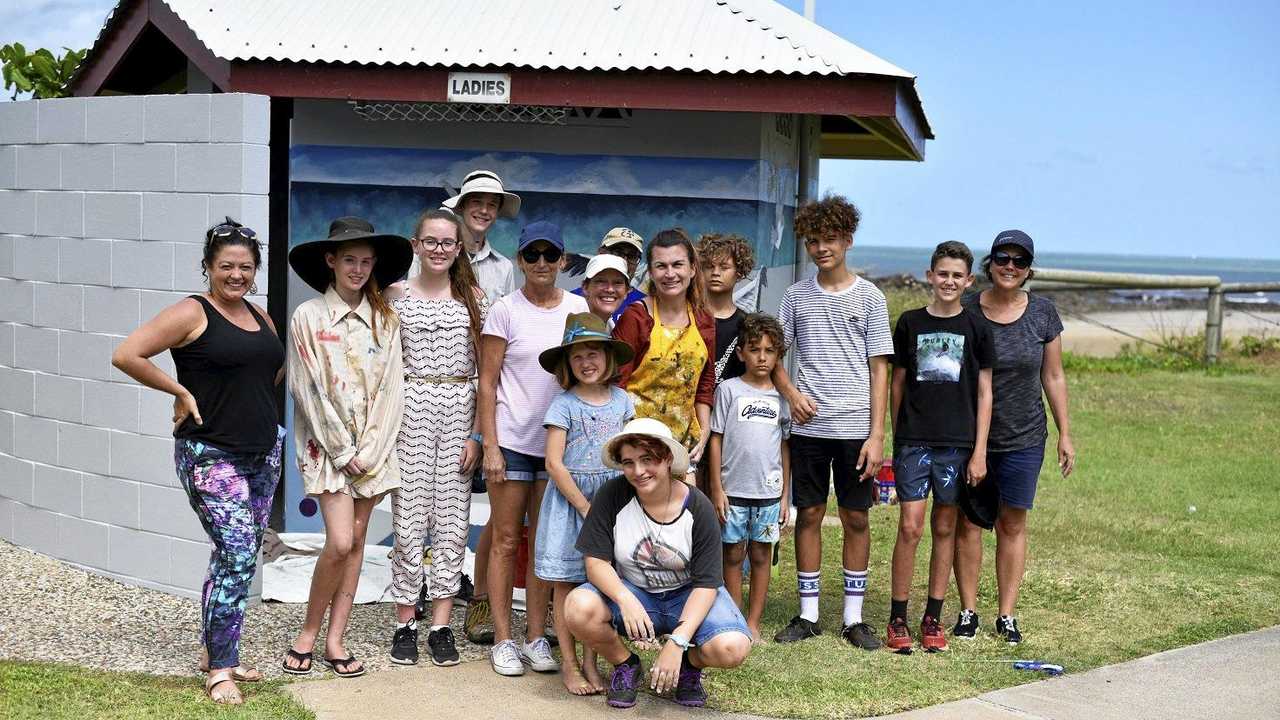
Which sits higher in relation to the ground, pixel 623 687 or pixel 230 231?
pixel 230 231

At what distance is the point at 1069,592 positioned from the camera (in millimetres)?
7406

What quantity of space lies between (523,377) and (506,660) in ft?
3.63

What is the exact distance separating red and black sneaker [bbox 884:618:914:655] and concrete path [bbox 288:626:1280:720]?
0.70 metres

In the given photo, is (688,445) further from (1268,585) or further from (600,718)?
(1268,585)

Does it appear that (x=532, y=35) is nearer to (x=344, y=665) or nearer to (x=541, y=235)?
(x=541, y=235)

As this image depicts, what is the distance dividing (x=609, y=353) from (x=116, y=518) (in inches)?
109

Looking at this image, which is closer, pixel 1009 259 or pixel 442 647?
pixel 442 647

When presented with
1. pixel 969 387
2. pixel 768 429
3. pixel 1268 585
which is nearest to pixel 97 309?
pixel 768 429

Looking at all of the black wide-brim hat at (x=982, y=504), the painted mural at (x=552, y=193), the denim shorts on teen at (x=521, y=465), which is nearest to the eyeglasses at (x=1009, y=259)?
the black wide-brim hat at (x=982, y=504)

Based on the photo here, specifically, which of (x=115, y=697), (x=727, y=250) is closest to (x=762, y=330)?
(x=727, y=250)

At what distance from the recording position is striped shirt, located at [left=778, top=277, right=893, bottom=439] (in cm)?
627

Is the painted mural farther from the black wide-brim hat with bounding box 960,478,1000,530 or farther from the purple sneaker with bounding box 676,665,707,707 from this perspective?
the purple sneaker with bounding box 676,665,707,707

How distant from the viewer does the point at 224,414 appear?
5.22 meters

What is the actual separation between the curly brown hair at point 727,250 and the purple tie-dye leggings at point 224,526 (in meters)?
2.02
